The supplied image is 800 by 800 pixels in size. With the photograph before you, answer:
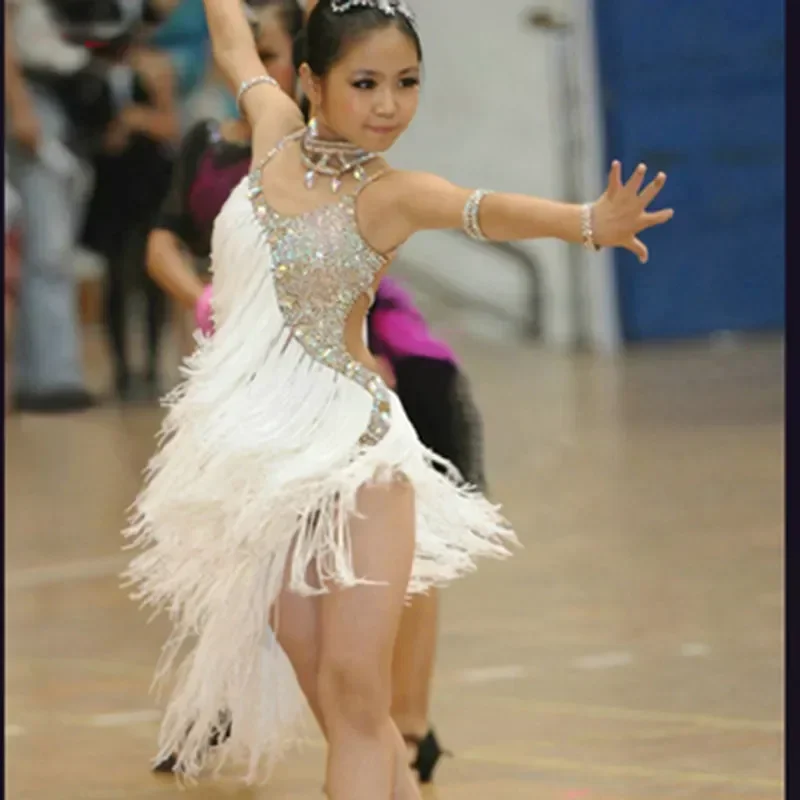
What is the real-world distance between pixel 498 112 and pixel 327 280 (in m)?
10.6

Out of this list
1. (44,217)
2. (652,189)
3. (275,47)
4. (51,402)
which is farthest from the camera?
(51,402)

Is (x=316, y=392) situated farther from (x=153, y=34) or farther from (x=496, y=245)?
(x=496, y=245)

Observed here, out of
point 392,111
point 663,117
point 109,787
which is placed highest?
point 663,117

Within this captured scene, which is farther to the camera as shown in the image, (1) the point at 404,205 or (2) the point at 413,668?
(2) the point at 413,668

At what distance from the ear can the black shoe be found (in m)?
7.77

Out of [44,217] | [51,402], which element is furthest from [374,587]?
[51,402]

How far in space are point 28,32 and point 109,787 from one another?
24.5 ft

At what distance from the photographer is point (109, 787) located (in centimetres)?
411

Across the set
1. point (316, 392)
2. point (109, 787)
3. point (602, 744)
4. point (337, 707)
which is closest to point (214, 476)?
point (316, 392)

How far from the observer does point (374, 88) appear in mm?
3115

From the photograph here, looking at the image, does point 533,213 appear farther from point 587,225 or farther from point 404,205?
point 404,205

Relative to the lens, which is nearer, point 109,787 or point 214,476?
point 214,476

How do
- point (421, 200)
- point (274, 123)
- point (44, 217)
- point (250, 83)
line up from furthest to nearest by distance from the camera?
point (44, 217)
point (250, 83)
point (274, 123)
point (421, 200)

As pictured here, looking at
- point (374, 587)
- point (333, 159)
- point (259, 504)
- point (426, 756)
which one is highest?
point (333, 159)
